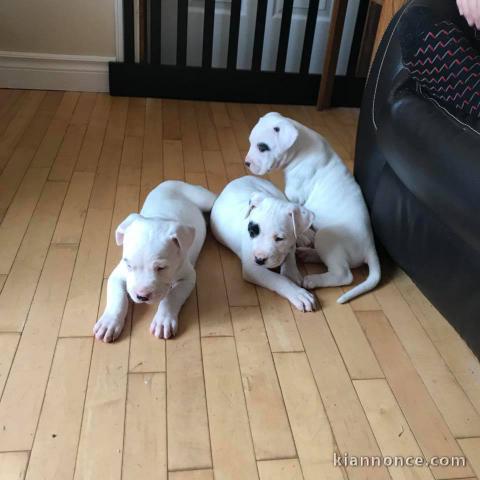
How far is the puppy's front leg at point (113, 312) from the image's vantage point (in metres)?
1.30

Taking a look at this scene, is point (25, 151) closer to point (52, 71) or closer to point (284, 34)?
point (52, 71)

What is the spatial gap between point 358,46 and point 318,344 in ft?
7.12

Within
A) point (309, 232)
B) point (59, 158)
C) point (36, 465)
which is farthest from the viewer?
point (59, 158)

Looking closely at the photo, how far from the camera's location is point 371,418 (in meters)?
1.17

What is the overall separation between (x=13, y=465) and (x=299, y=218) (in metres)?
0.88

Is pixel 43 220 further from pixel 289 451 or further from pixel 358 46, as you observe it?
pixel 358 46

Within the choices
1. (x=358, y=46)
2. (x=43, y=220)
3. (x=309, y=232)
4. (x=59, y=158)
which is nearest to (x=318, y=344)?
(x=309, y=232)

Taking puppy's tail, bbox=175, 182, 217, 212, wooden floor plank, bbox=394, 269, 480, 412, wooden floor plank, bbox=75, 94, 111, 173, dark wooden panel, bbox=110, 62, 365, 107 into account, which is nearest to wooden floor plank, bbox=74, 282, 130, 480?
puppy's tail, bbox=175, 182, 217, 212

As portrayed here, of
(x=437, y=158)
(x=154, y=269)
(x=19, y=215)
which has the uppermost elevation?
(x=437, y=158)

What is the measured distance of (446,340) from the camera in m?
1.41

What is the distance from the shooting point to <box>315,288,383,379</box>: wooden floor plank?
51.3 inches

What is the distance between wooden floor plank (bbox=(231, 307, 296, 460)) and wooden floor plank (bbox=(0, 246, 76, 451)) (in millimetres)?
458

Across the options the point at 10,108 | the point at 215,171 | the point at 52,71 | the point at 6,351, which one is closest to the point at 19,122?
the point at 10,108

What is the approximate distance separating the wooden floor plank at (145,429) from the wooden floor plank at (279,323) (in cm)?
31
